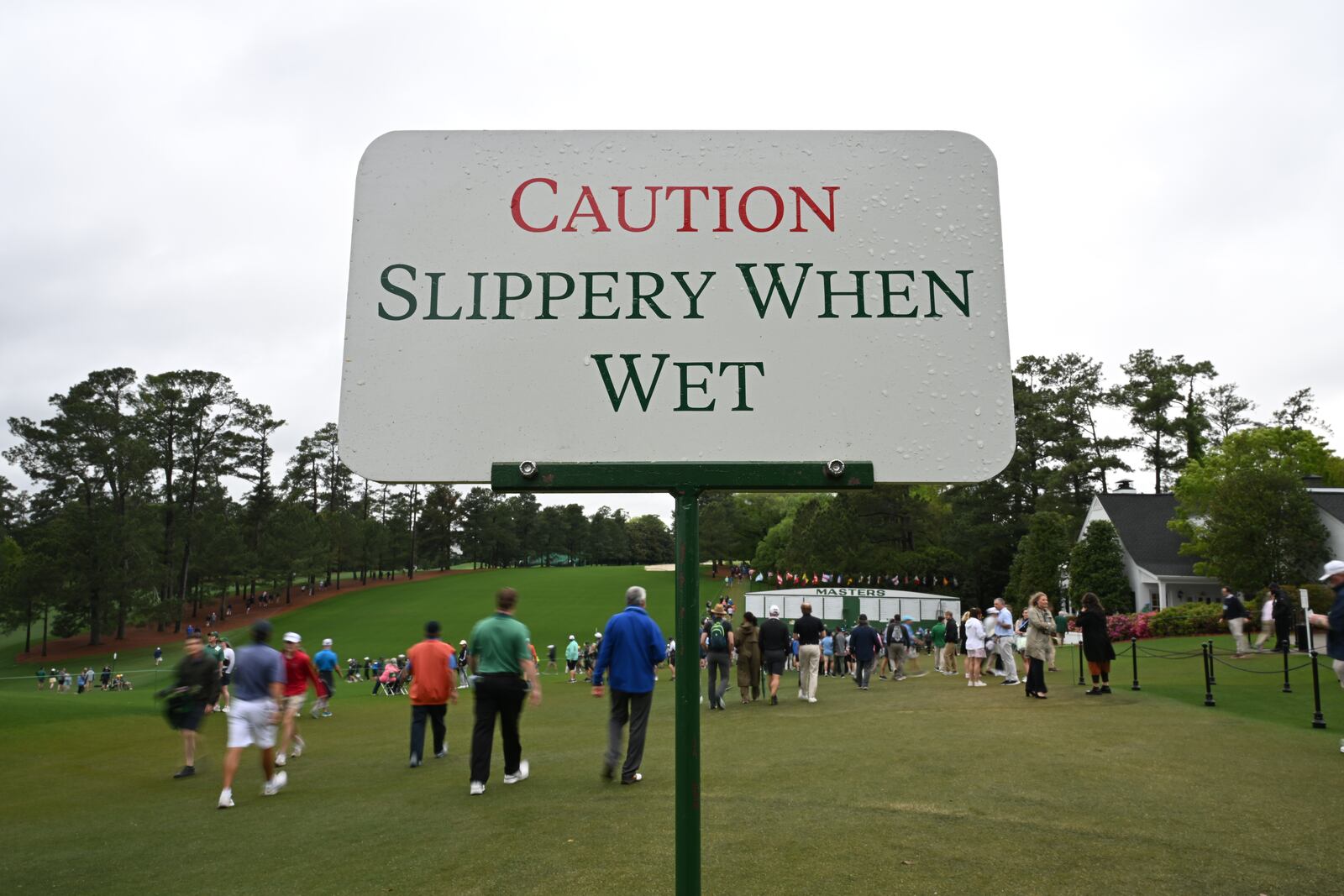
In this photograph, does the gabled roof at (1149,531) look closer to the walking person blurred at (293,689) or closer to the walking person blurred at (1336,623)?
the walking person blurred at (1336,623)

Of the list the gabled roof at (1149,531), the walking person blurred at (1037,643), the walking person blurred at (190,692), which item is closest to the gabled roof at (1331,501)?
the gabled roof at (1149,531)

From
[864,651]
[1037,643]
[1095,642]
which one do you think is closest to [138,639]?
[864,651]

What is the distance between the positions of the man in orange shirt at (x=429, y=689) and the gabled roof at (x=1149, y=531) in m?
41.3

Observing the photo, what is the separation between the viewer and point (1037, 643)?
42.5 feet

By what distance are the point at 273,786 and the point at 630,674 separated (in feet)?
11.7

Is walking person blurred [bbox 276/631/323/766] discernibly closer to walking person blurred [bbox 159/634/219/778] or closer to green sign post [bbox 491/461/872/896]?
walking person blurred [bbox 159/634/219/778]

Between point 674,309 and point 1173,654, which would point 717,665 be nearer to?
point 1173,654

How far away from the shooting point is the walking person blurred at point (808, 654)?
13.7m

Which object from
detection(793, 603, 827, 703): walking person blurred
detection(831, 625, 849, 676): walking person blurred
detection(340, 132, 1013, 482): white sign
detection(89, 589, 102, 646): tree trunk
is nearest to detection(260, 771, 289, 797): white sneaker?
detection(340, 132, 1013, 482): white sign

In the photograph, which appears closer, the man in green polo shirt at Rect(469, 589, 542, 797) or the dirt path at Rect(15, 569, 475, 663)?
the man in green polo shirt at Rect(469, 589, 542, 797)

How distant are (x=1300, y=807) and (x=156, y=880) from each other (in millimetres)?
8160

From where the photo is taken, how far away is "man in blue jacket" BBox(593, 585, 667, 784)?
23.5 ft

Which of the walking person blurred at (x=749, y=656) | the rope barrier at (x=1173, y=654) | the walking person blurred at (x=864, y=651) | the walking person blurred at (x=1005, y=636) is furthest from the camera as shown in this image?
the walking person blurred at (x=864, y=651)

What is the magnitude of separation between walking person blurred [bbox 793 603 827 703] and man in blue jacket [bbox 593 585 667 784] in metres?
6.91
